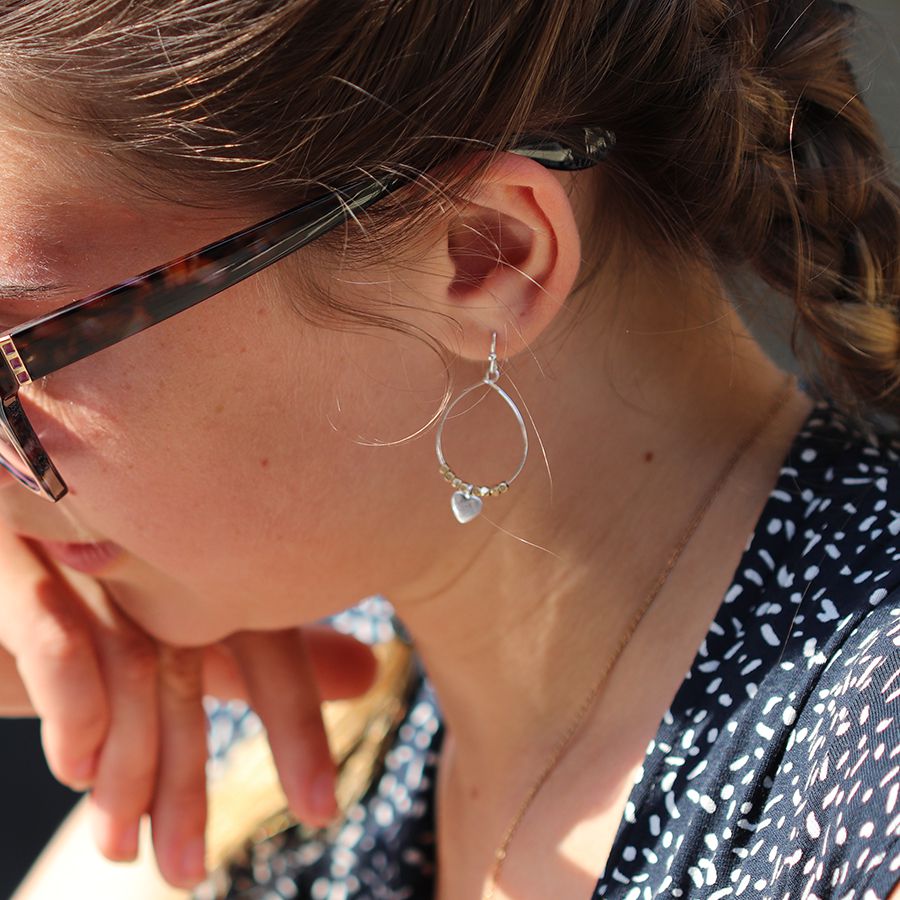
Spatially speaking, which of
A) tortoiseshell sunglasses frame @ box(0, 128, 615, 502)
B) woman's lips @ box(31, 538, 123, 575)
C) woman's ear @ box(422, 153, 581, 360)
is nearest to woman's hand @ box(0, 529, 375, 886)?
woman's lips @ box(31, 538, 123, 575)

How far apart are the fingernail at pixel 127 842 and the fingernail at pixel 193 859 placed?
65 millimetres

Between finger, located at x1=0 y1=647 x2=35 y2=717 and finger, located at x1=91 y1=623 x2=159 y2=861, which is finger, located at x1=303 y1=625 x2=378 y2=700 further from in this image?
finger, located at x1=0 y1=647 x2=35 y2=717

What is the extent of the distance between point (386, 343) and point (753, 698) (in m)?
0.47

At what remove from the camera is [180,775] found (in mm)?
1410

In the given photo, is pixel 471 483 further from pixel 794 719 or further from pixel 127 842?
pixel 127 842

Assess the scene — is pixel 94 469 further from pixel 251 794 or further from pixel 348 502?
pixel 251 794

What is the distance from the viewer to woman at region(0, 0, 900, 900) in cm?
85

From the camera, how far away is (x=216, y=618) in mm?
1247

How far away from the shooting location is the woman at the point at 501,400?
85cm

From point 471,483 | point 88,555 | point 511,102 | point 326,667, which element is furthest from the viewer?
point 326,667

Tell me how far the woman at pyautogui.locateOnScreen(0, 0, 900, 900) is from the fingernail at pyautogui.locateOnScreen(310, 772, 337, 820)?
16 centimetres

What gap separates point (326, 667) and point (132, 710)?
0.32 metres

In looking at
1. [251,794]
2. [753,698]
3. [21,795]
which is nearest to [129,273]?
[753,698]

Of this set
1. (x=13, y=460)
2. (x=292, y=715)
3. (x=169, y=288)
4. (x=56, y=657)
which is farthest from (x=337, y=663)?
(x=169, y=288)
